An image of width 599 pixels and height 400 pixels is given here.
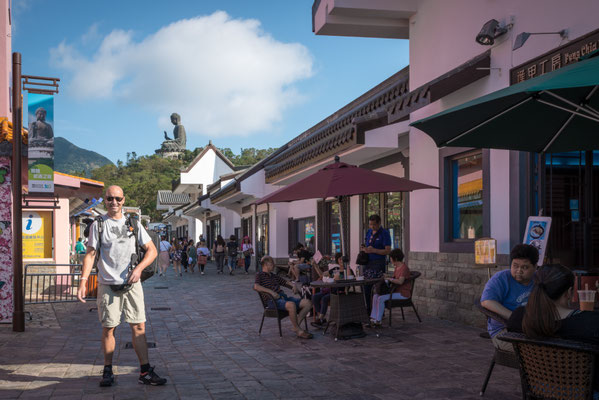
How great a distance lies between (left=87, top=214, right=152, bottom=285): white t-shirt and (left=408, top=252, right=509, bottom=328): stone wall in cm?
460

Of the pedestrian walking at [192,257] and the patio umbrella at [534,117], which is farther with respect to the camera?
the pedestrian walking at [192,257]

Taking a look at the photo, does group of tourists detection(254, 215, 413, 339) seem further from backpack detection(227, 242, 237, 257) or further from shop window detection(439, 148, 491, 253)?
backpack detection(227, 242, 237, 257)

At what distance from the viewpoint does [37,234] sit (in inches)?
546

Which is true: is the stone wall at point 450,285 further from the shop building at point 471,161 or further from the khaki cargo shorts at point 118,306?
the khaki cargo shorts at point 118,306

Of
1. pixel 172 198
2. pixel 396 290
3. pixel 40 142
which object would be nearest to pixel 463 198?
pixel 396 290

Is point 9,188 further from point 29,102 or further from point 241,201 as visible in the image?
point 241,201

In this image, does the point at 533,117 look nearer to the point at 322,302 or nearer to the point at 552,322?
the point at 552,322

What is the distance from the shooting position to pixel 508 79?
7.76 metres

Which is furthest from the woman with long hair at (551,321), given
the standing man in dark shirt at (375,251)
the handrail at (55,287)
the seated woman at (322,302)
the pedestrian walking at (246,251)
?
the pedestrian walking at (246,251)

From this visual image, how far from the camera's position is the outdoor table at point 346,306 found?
7582mm

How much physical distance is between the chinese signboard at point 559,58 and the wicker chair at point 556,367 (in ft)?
11.4

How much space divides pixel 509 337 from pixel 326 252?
13.2 metres

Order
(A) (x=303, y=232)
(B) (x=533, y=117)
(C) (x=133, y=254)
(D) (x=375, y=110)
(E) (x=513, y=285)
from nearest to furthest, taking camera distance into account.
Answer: (E) (x=513, y=285) → (B) (x=533, y=117) → (C) (x=133, y=254) → (D) (x=375, y=110) → (A) (x=303, y=232)

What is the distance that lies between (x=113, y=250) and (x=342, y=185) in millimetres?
3364
